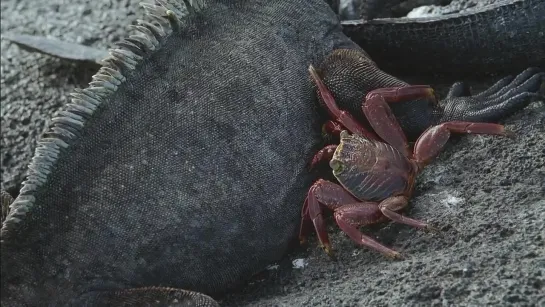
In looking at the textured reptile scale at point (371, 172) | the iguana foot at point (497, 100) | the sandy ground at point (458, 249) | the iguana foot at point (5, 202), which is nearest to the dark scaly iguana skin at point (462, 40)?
the iguana foot at point (497, 100)

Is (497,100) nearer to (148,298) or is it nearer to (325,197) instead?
(325,197)

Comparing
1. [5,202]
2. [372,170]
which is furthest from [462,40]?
[5,202]

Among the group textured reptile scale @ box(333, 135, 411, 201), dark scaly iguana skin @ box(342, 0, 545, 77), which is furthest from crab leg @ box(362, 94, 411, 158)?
dark scaly iguana skin @ box(342, 0, 545, 77)

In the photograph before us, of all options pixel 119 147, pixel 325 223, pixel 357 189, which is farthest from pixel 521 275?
pixel 119 147

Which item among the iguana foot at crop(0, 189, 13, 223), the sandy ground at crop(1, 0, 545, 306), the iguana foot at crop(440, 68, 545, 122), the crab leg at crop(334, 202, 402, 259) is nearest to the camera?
the sandy ground at crop(1, 0, 545, 306)

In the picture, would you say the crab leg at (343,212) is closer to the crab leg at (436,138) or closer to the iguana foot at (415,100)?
the crab leg at (436,138)

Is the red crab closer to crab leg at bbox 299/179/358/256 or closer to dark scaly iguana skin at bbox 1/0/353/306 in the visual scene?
crab leg at bbox 299/179/358/256

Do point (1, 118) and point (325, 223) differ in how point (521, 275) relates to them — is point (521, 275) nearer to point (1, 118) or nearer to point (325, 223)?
point (325, 223)
